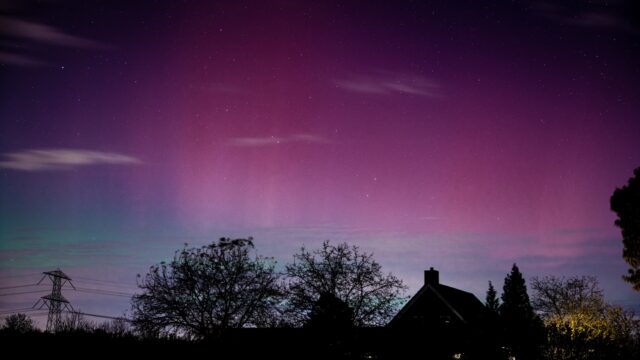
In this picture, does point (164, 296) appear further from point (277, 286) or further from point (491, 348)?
point (491, 348)

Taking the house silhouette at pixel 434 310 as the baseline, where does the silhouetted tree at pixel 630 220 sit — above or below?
above

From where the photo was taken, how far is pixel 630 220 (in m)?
36.6

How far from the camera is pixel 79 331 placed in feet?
60.5

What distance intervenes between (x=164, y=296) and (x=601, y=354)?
3468cm

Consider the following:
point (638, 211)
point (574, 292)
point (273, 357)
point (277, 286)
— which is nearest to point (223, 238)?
point (277, 286)

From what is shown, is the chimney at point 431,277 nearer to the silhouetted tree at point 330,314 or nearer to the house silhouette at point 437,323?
the house silhouette at point 437,323

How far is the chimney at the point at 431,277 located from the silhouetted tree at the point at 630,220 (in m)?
20.8

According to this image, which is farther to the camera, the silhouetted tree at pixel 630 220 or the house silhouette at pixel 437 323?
the house silhouette at pixel 437 323

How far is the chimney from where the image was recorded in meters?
55.6

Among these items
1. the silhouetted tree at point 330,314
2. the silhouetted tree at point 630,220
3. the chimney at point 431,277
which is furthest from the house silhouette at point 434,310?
the silhouetted tree at point 630,220

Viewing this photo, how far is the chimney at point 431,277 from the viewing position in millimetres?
55625

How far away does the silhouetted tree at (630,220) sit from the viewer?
119 ft

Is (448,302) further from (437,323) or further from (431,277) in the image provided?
(431,277)

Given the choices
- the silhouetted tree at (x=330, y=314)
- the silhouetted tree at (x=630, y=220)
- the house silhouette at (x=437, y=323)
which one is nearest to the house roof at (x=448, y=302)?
the house silhouette at (x=437, y=323)
